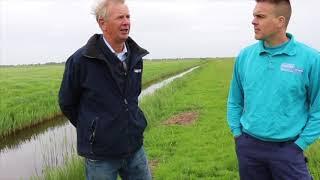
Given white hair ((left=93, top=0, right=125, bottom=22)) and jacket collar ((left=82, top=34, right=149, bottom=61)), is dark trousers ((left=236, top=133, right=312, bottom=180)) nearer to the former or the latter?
jacket collar ((left=82, top=34, right=149, bottom=61))

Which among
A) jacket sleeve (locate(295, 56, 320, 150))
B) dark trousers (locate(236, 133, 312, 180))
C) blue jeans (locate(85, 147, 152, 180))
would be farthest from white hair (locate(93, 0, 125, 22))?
jacket sleeve (locate(295, 56, 320, 150))

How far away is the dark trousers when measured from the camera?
3.82 m

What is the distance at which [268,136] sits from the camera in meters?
3.87

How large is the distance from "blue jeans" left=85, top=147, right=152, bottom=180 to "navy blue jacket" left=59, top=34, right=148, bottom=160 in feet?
0.27

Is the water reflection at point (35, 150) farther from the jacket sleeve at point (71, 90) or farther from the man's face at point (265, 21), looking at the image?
the man's face at point (265, 21)

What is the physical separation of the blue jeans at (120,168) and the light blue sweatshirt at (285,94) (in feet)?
3.45

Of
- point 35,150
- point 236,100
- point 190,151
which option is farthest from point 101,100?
point 35,150

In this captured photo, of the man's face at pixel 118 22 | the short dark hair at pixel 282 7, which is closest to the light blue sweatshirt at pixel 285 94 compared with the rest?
the short dark hair at pixel 282 7

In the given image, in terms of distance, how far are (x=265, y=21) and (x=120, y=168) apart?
188cm

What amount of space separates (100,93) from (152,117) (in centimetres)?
1052

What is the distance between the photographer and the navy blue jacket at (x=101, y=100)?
12.9 ft

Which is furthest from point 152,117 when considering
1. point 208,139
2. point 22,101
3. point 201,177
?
point 22,101

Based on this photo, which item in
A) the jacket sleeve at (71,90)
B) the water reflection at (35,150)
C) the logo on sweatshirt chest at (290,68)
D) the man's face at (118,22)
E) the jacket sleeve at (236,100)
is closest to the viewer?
the logo on sweatshirt chest at (290,68)

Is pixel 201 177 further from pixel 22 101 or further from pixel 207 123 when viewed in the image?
pixel 22 101
